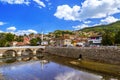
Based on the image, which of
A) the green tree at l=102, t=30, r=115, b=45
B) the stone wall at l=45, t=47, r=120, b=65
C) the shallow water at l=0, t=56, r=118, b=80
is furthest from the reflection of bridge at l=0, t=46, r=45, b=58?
the shallow water at l=0, t=56, r=118, b=80

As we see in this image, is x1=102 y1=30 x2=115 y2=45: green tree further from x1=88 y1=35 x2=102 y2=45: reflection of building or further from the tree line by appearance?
x1=88 y1=35 x2=102 y2=45: reflection of building

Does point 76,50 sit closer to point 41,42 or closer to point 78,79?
point 78,79

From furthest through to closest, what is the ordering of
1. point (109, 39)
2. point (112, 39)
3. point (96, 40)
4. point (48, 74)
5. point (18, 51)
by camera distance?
1. point (96, 40)
2. point (18, 51)
3. point (109, 39)
4. point (112, 39)
5. point (48, 74)

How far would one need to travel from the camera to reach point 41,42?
128 metres

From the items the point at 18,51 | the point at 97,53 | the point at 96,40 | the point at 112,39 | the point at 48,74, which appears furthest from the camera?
the point at 96,40

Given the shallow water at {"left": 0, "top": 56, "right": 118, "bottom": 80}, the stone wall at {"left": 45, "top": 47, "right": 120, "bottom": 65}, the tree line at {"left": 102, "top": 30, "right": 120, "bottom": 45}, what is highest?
the tree line at {"left": 102, "top": 30, "right": 120, "bottom": 45}

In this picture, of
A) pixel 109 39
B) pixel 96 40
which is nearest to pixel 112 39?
pixel 109 39

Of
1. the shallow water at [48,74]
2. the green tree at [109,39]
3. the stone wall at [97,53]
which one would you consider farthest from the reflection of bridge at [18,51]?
the shallow water at [48,74]

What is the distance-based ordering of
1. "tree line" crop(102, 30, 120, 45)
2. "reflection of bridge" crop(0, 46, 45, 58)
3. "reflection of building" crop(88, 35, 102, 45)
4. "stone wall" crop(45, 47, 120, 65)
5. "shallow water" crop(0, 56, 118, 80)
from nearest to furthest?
"shallow water" crop(0, 56, 118, 80) < "stone wall" crop(45, 47, 120, 65) < "tree line" crop(102, 30, 120, 45) < "reflection of bridge" crop(0, 46, 45, 58) < "reflection of building" crop(88, 35, 102, 45)

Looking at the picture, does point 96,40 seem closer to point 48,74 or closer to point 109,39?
point 109,39

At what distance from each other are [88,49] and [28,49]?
125 ft

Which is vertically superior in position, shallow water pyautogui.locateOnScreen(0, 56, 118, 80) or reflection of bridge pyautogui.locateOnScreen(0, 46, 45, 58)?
reflection of bridge pyautogui.locateOnScreen(0, 46, 45, 58)

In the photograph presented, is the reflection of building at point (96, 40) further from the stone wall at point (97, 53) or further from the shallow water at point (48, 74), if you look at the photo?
the shallow water at point (48, 74)

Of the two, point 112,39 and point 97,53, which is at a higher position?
point 112,39
